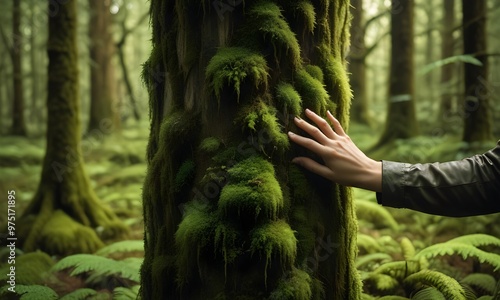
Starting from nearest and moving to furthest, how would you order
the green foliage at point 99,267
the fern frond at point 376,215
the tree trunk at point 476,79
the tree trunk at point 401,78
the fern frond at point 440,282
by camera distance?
the fern frond at point 440,282
the green foliage at point 99,267
the fern frond at point 376,215
the tree trunk at point 476,79
the tree trunk at point 401,78

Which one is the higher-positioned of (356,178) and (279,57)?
(279,57)

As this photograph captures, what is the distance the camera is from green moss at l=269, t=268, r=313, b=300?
225 centimetres

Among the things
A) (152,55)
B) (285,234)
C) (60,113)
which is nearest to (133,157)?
(60,113)

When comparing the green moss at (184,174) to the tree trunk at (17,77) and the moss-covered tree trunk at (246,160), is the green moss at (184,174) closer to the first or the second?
the moss-covered tree trunk at (246,160)

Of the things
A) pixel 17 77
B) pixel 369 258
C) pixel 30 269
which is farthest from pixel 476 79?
pixel 17 77

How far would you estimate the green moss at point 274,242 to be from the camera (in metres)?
2.24

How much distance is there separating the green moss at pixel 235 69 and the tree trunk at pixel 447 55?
495 inches

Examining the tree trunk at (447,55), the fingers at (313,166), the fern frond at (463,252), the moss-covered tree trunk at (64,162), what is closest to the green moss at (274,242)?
the fingers at (313,166)

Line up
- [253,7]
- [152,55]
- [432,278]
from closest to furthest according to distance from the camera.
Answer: [253,7], [152,55], [432,278]

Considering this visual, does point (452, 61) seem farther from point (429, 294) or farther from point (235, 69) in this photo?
point (235, 69)

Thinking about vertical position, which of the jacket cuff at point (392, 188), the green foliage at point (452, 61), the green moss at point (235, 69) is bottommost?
the jacket cuff at point (392, 188)

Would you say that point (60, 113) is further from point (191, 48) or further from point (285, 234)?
point (285, 234)

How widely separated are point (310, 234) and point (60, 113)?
6.17 m

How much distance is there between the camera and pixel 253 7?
245 centimetres
